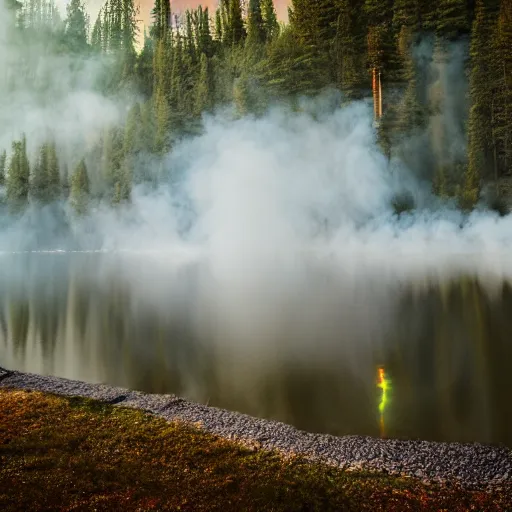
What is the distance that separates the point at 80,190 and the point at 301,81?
55249mm

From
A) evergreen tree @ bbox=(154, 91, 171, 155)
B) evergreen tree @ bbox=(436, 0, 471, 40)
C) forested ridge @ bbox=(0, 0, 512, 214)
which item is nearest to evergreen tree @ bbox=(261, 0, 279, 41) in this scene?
forested ridge @ bbox=(0, 0, 512, 214)

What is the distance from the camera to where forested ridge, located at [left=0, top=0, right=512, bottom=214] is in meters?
65.2

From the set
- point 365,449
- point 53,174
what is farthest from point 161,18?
point 365,449

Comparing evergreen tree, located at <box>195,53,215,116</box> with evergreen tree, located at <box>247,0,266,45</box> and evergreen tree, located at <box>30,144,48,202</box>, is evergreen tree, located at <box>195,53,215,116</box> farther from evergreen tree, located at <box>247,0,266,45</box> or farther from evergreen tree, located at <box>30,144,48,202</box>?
evergreen tree, located at <box>30,144,48,202</box>

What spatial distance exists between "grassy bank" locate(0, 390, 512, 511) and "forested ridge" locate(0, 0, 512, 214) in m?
62.2

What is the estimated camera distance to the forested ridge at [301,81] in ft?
214

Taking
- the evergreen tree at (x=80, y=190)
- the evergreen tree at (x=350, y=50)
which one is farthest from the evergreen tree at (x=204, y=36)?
the evergreen tree at (x=80, y=190)

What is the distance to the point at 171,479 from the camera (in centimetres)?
736

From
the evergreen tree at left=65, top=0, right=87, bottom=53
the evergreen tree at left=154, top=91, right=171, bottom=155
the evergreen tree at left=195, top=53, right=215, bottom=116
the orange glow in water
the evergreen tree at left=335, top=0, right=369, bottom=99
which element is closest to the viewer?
the orange glow in water

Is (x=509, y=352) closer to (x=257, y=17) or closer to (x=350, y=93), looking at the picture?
(x=350, y=93)

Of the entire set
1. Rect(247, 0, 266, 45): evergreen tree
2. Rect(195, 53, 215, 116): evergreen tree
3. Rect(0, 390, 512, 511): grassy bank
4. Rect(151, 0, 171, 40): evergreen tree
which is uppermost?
Rect(151, 0, 171, 40): evergreen tree

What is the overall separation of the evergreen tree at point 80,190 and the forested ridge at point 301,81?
0.96 feet

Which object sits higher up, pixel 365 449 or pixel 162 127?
pixel 162 127

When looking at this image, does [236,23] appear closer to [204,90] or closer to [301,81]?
[204,90]
